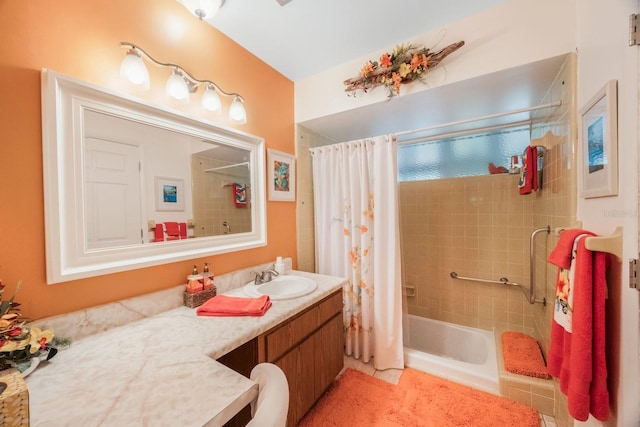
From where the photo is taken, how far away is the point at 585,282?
2.81 feet

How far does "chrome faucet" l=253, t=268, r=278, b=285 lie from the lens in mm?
1569

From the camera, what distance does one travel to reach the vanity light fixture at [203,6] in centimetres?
121

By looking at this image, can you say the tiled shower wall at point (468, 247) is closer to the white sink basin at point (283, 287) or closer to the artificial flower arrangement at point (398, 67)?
the white sink basin at point (283, 287)

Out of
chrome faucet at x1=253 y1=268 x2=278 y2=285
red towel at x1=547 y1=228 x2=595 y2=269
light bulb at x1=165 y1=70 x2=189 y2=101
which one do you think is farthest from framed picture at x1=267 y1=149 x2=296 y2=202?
red towel at x1=547 y1=228 x2=595 y2=269

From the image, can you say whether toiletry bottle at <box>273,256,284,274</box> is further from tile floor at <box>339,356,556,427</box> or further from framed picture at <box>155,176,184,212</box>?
tile floor at <box>339,356,556,427</box>

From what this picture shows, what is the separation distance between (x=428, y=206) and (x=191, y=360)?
2331 mm

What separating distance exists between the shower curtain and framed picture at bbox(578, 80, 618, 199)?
3.16ft

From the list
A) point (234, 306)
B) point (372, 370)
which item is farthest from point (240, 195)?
point (372, 370)

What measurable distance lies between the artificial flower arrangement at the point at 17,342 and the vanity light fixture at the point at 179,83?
36.8 inches

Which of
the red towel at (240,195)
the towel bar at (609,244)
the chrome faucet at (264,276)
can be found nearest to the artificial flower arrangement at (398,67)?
the red towel at (240,195)

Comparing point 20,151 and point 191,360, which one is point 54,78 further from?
point 191,360

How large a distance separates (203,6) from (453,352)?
10.5ft

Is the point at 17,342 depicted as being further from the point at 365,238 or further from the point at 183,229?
the point at 365,238

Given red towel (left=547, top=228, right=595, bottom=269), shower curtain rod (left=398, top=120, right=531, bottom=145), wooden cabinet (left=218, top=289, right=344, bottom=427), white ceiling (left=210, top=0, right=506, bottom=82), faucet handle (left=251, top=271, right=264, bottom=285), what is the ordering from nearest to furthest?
red towel (left=547, top=228, right=595, bottom=269) < wooden cabinet (left=218, top=289, right=344, bottom=427) < white ceiling (left=210, top=0, right=506, bottom=82) < faucet handle (left=251, top=271, right=264, bottom=285) < shower curtain rod (left=398, top=120, right=531, bottom=145)
